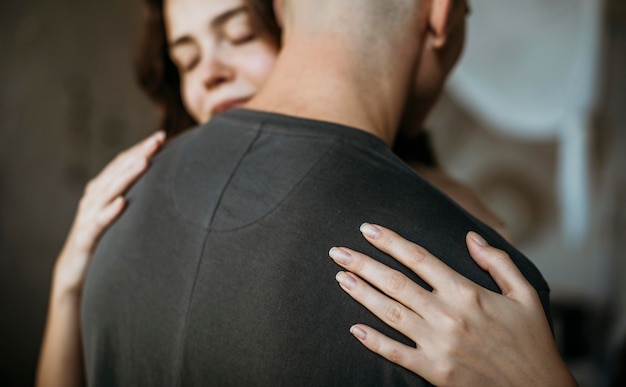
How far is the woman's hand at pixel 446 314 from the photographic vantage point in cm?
76

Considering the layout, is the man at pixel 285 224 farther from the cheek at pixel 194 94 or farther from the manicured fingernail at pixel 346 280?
the cheek at pixel 194 94

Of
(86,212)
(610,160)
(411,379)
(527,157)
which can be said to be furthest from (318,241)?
(527,157)

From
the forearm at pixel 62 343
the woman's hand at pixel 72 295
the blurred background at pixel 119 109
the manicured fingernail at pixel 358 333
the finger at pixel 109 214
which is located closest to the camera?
the manicured fingernail at pixel 358 333

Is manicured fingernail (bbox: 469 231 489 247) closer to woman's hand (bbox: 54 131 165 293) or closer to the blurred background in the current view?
woman's hand (bbox: 54 131 165 293)

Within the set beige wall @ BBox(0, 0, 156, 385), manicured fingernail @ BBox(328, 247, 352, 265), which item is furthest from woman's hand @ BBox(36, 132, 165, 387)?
beige wall @ BBox(0, 0, 156, 385)

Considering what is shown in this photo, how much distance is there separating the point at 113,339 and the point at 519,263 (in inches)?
23.5

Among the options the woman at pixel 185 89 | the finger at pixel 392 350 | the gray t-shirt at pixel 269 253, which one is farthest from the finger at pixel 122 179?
the finger at pixel 392 350

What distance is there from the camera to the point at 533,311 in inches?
31.4

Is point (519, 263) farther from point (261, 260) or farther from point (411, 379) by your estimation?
point (261, 260)

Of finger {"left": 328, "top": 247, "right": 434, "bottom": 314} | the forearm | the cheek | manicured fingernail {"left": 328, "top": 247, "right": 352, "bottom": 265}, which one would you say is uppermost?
the cheek

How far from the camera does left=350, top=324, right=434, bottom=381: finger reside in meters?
0.74

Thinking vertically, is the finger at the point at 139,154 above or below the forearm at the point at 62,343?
above

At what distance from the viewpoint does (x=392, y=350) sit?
0.74 metres

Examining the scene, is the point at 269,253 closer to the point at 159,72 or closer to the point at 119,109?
the point at 159,72
